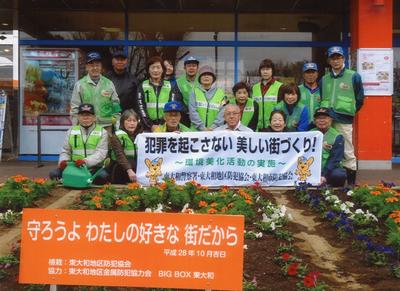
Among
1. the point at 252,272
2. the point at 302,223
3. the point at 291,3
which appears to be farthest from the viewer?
the point at 291,3

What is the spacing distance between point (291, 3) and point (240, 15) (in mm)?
1094

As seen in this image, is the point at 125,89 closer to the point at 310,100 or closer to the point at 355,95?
the point at 310,100

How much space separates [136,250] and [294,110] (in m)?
5.07

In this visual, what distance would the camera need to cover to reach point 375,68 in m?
11.5

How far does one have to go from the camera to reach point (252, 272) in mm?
4418

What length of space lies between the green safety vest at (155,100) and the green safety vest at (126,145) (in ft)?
2.14

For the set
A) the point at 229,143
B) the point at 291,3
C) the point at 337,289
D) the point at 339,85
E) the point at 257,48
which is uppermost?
the point at 291,3

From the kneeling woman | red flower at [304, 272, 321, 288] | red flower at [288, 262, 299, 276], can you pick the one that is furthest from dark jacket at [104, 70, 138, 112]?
red flower at [304, 272, 321, 288]

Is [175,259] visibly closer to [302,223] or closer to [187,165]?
[302,223]

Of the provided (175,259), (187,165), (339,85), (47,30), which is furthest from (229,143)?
(47,30)

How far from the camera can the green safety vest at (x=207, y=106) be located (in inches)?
325

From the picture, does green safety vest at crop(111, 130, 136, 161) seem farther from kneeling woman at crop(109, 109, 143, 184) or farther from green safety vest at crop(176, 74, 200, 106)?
green safety vest at crop(176, 74, 200, 106)

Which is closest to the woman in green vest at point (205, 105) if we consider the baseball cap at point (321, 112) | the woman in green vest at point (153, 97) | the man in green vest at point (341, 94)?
the woman in green vest at point (153, 97)

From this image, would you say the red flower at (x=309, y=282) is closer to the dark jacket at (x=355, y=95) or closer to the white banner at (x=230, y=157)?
the white banner at (x=230, y=157)
